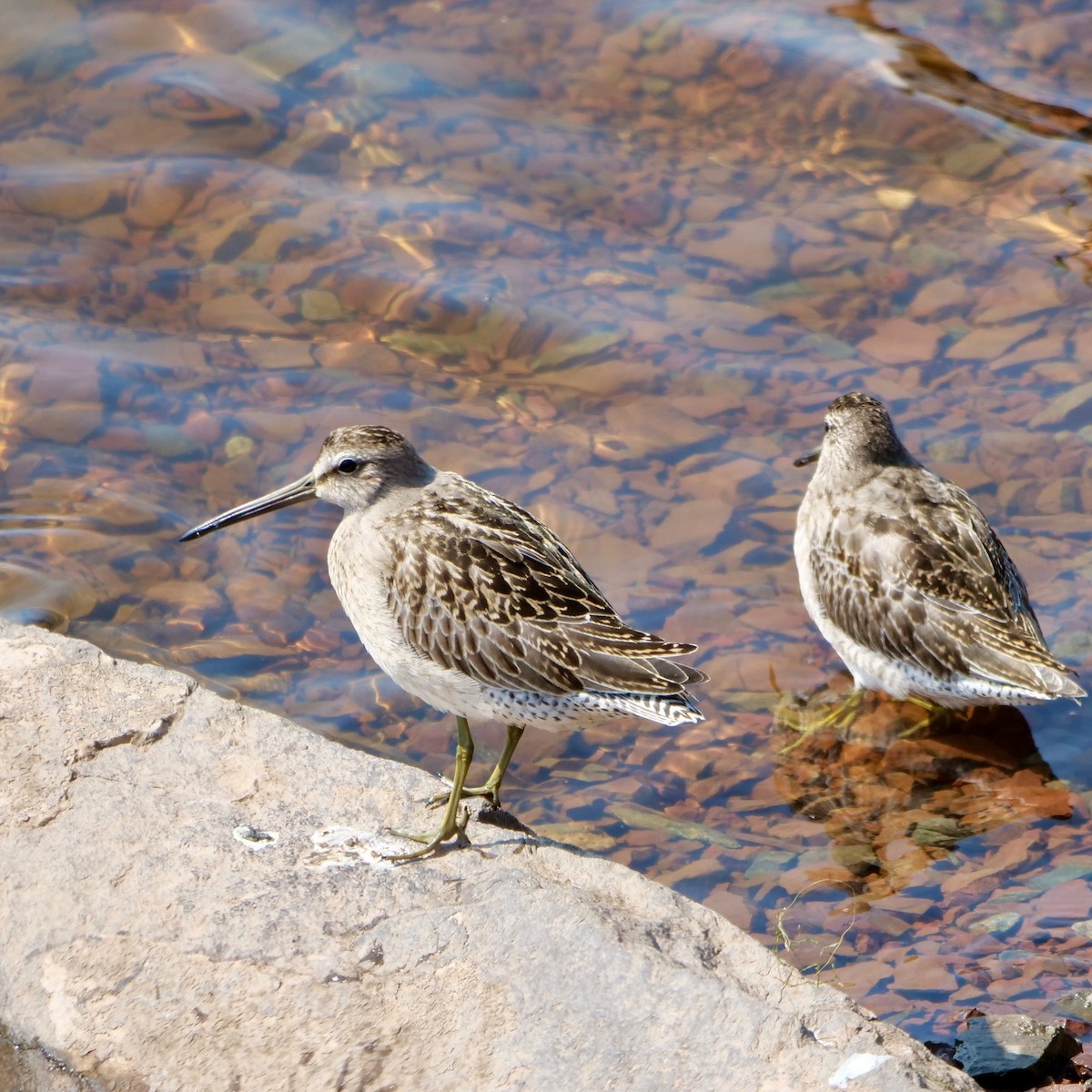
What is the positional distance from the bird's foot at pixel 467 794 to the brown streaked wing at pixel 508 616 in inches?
16.8

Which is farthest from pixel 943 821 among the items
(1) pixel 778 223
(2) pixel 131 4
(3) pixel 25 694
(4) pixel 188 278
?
(2) pixel 131 4

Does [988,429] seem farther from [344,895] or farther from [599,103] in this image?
[344,895]

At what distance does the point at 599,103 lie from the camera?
10633mm

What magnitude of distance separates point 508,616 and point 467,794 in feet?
2.34

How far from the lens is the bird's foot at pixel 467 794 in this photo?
16.7 ft

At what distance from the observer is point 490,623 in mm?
5414

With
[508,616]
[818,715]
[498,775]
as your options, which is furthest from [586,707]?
[818,715]

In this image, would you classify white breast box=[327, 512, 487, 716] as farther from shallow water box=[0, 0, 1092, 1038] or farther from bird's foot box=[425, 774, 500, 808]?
shallow water box=[0, 0, 1092, 1038]

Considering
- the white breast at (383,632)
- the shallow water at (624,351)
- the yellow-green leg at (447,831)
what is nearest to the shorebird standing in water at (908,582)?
the shallow water at (624,351)

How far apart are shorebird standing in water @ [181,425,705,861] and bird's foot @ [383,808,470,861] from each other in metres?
0.24

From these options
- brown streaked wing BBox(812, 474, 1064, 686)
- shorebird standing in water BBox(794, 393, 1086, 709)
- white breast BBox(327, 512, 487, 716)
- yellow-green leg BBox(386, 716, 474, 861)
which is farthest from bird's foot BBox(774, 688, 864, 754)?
yellow-green leg BBox(386, 716, 474, 861)

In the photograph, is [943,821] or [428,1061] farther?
[943,821]

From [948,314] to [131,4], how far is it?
6230 millimetres

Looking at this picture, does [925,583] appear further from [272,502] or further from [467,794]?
[272,502]
